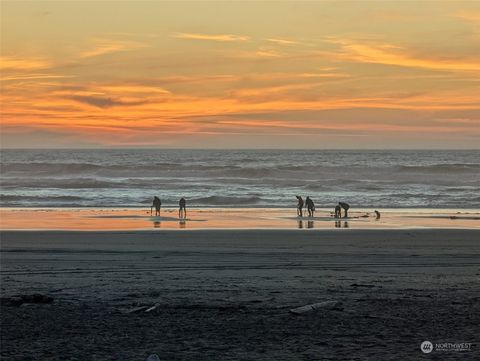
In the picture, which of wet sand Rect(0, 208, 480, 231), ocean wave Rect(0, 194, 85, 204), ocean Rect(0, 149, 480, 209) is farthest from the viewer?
ocean wave Rect(0, 194, 85, 204)

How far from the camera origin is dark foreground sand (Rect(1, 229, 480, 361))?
6711 mm

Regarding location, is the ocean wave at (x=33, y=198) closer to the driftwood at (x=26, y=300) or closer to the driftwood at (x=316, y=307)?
the driftwood at (x=26, y=300)

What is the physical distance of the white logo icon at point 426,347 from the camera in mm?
6508

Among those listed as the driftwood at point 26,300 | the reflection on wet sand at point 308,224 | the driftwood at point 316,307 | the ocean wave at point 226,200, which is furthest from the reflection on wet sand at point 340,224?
the driftwood at point 26,300

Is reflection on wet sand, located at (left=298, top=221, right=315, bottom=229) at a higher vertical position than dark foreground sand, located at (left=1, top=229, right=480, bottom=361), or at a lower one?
higher

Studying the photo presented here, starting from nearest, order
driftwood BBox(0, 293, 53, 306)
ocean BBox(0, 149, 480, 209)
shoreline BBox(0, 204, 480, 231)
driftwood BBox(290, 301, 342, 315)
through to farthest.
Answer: driftwood BBox(290, 301, 342, 315) < driftwood BBox(0, 293, 53, 306) < shoreline BBox(0, 204, 480, 231) < ocean BBox(0, 149, 480, 209)

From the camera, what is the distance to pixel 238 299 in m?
9.23

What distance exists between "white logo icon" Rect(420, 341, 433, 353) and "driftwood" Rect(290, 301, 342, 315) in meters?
1.77

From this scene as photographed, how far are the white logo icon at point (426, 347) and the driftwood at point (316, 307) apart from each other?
1766 mm

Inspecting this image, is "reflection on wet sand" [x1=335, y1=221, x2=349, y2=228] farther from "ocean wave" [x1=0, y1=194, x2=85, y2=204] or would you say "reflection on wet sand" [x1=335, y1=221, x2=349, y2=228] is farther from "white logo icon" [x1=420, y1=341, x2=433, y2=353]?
"ocean wave" [x1=0, y1=194, x2=85, y2=204]

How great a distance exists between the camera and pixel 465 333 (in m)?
7.12

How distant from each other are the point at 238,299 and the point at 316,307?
1.19 meters

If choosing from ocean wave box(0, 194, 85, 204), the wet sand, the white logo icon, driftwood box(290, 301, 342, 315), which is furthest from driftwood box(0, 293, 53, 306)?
ocean wave box(0, 194, 85, 204)

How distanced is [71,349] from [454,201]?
32498 mm
